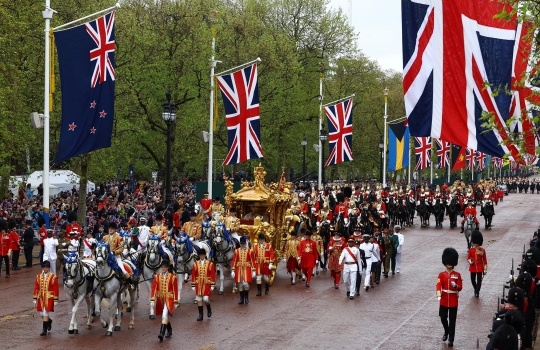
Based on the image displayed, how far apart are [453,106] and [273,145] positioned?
114 feet

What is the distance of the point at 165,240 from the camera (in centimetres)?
1762

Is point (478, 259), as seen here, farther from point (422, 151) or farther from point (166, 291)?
point (422, 151)

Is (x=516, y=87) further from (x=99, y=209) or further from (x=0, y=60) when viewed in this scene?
(x=99, y=209)

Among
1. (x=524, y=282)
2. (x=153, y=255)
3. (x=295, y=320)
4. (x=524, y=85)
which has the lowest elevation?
(x=295, y=320)

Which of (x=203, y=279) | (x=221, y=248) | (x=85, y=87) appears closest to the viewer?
(x=203, y=279)

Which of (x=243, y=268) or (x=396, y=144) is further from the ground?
(x=396, y=144)

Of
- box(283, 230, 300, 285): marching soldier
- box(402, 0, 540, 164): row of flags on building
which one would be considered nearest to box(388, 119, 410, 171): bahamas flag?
box(283, 230, 300, 285): marching soldier

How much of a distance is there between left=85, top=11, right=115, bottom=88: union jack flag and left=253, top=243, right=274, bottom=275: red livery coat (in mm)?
6464

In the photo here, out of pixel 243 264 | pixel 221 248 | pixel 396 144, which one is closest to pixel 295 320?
pixel 243 264

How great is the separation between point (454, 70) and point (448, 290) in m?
4.31

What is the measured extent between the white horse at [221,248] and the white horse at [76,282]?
191 inches

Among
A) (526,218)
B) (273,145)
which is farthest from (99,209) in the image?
(526,218)

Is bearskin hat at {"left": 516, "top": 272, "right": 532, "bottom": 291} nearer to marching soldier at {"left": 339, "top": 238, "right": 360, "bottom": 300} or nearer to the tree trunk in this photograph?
marching soldier at {"left": 339, "top": 238, "right": 360, "bottom": 300}

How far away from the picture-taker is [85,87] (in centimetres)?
2061
